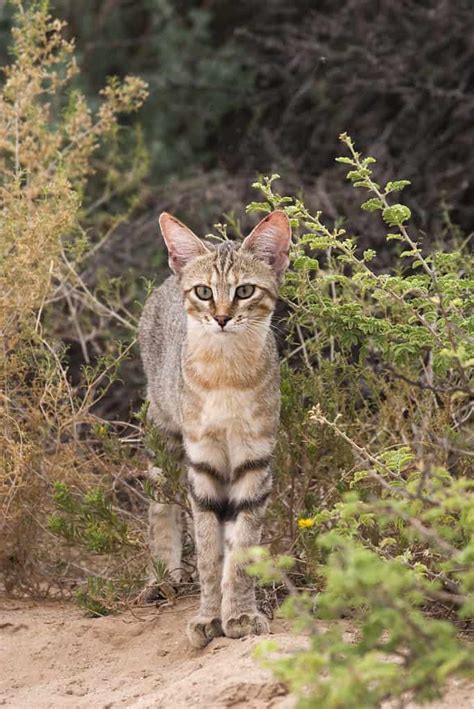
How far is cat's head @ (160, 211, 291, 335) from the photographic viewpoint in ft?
15.5

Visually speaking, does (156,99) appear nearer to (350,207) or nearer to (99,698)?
(350,207)

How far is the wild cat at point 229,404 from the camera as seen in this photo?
4.73 m

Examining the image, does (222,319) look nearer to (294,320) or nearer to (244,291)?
(244,291)

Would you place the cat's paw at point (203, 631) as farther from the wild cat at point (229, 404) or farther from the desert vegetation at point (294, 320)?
the desert vegetation at point (294, 320)

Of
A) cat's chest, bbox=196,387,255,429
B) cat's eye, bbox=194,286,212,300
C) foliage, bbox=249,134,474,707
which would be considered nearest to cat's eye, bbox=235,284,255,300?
cat's eye, bbox=194,286,212,300

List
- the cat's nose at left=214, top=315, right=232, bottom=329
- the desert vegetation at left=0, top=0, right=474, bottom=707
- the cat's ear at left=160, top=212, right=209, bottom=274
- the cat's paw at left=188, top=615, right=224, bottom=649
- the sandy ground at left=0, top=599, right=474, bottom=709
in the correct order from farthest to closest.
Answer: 1. the cat's ear at left=160, top=212, right=209, bottom=274
2. the cat's paw at left=188, top=615, right=224, bottom=649
3. the cat's nose at left=214, top=315, right=232, bottom=329
4. the sandy ground at left=0, top=599, right=474, bottom=709
5. the desert vegetation at left=0, top=0, right=474, bottom=707

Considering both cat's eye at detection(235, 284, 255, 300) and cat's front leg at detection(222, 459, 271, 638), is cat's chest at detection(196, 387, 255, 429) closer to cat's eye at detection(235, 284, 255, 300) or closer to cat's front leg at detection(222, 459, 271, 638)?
cat's front leg at detection(222, 459, 271, 638)

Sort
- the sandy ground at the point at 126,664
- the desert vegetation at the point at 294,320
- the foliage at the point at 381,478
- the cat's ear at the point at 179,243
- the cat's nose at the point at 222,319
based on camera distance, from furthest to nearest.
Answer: the cat's ear at the point at 179,243, the cat's nose at the point at 222,319, the sandy ground at the point at 126,664, the desert vegetation at the point at 294,320, the foliage at the point at 381,478

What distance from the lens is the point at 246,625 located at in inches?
184

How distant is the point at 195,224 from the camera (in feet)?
27.3

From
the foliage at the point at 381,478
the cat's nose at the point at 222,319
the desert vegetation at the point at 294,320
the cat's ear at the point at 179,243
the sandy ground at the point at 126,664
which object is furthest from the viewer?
the cat's ear at the point at 179,243

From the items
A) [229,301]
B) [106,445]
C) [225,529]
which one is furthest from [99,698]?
[229,301]

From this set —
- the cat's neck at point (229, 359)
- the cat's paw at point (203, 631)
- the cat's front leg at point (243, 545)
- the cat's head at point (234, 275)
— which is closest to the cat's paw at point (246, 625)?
the cat's front leg at point (243, 545)

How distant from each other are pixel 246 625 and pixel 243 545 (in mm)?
306
